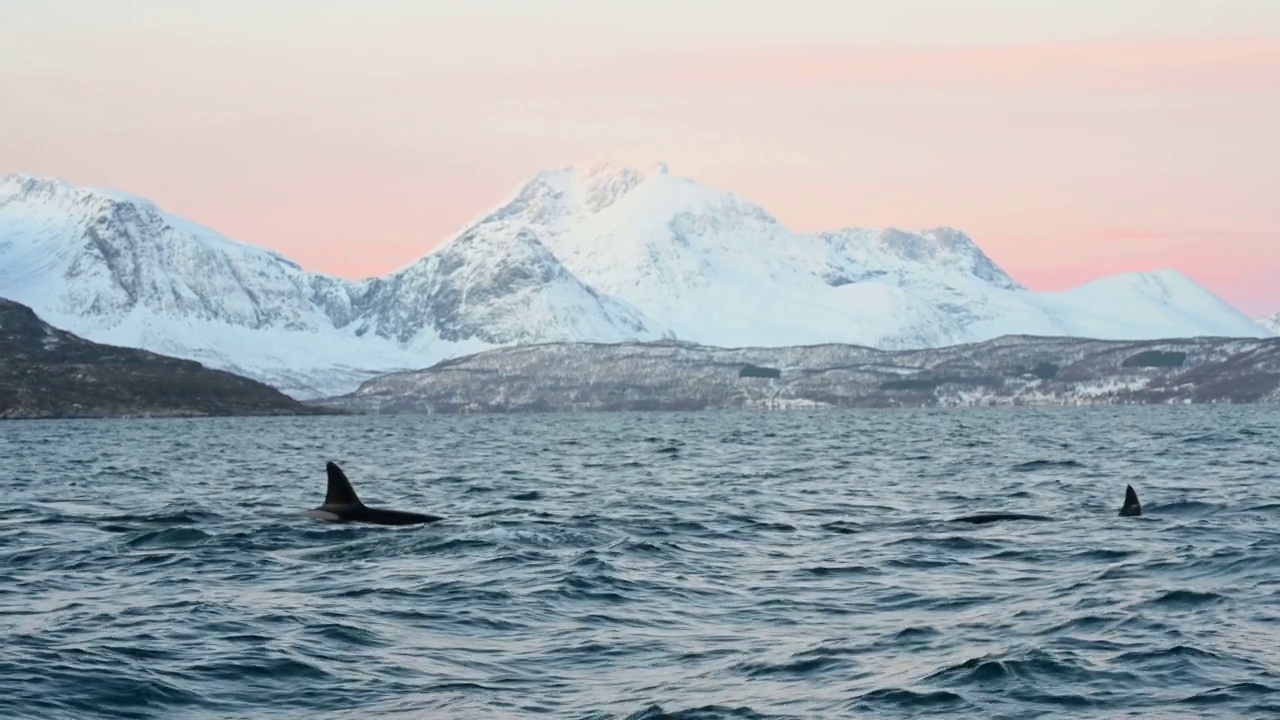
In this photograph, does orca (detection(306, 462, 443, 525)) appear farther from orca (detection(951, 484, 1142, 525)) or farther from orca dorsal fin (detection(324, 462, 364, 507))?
orca (detection(951, 484, 1142, 525))

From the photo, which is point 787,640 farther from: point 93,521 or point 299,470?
point 299,470

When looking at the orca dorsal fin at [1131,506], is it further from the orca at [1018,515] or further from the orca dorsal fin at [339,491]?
Answer: the orca dorsal fin at [339,491]

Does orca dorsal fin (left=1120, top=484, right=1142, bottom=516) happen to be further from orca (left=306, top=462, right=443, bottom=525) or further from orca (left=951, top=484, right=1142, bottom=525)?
orca (left=306, top=462, right=443, bottom=525)

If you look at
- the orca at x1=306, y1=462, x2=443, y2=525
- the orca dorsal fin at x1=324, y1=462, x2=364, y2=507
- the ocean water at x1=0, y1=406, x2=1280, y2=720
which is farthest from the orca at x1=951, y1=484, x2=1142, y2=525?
the orca dorsal fin at x1=324, y1=462, x2=364, y2=507

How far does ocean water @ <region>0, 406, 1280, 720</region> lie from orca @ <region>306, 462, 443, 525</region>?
1195 mm

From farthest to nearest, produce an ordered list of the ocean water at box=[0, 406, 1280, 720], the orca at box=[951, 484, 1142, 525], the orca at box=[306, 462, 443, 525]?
the orca at box=[951, 484, 1142, 525], the orca at box=[306, 462, 443, 525], the ocean water at box=[0, 406, 1280, 720]

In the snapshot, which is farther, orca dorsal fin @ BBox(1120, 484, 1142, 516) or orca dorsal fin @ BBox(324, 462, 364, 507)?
orca dorsal fin @ BBox(1120, 484, 1142, 516)

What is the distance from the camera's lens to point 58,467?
3442 inches

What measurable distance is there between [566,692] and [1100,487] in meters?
42.0

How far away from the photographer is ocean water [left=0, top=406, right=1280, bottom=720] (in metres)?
22.6

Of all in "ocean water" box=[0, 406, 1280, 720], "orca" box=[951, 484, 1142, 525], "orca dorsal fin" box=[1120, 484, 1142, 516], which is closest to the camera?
"ocean water" box=[0, 406, 1280, 720]

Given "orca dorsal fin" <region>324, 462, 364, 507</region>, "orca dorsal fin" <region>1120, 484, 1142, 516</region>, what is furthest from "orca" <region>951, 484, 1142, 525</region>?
"orca dorsal fin" <region>324, 462, 364, 507</region>

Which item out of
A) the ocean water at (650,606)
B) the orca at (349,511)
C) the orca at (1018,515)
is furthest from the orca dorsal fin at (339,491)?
the orca at (1018,515)

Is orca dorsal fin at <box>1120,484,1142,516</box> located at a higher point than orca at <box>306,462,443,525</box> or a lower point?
lower
